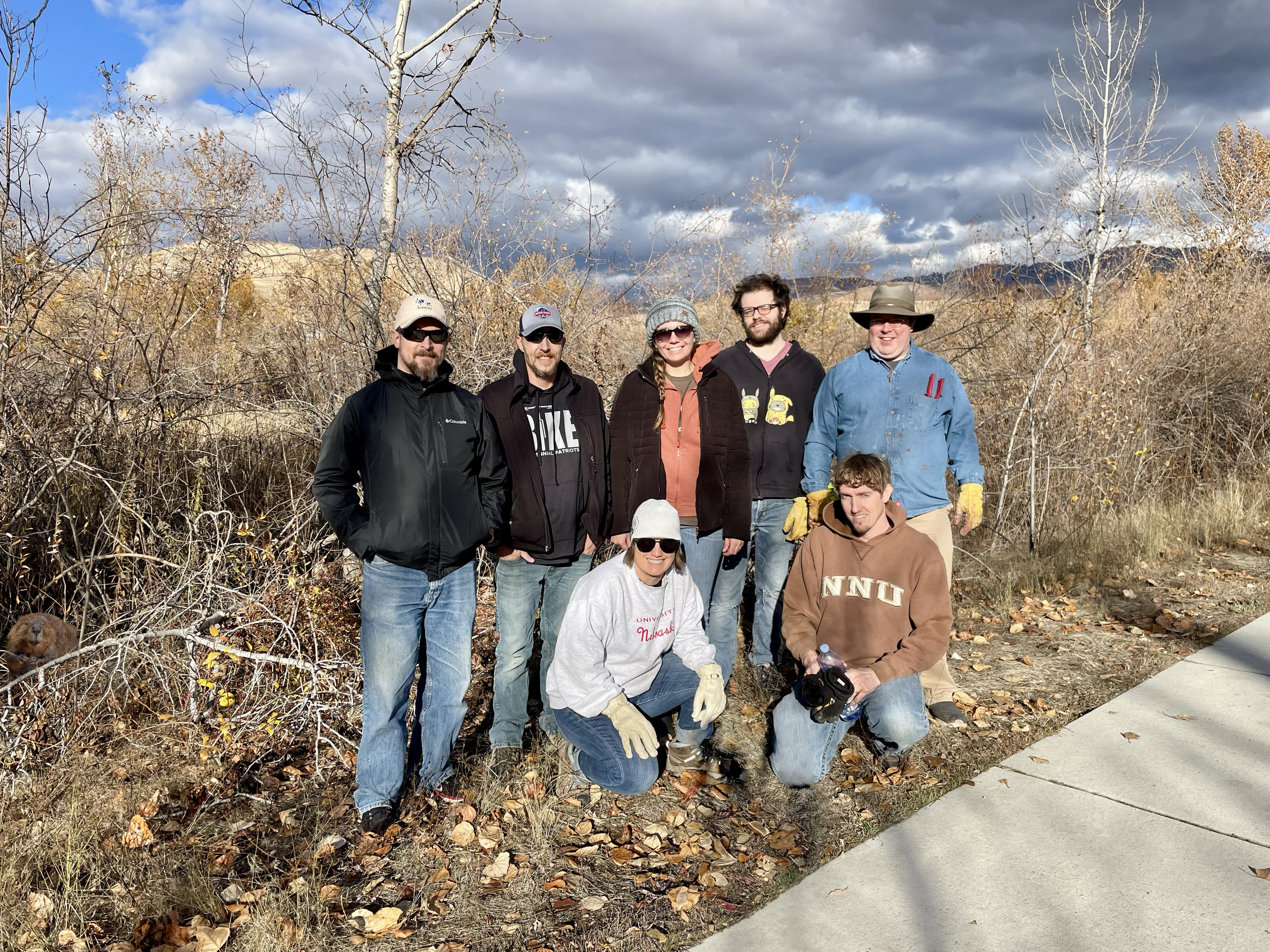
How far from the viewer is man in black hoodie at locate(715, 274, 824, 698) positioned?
4695 millimetres

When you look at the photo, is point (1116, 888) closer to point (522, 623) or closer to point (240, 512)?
point (522, 623)

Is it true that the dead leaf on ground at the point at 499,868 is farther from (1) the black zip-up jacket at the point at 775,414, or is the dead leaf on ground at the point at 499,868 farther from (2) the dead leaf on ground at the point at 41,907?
(1) the black zip-up jacket at the point at 775,414

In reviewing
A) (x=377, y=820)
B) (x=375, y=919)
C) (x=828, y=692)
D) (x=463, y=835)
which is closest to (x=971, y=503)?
(x=828, y=692)

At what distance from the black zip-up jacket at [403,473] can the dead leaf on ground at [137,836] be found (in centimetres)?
159

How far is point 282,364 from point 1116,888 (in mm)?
6128

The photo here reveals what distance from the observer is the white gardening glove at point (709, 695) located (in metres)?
3.85

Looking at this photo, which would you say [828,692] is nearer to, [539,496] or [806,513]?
[806,513]

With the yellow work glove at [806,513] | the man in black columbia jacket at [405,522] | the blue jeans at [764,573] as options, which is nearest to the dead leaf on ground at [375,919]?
the man in black columbia jacket at [405,522]

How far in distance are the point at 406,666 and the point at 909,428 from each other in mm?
2829

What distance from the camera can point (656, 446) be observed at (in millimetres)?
4289

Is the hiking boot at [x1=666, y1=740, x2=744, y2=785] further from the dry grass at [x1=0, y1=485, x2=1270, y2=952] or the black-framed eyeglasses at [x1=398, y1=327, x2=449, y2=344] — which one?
the black-framed eyeglasses at [x1=398, y1=327, x2=449, y2=344]

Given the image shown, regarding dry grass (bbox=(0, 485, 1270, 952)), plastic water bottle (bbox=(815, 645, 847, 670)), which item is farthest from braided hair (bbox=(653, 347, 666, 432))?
dry grass (bbox=(0, 485, 1270, 952))

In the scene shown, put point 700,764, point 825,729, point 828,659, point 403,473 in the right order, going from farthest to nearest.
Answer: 1. point 700,764
2. point 825,729
3. point 828,659
4. point 403,473

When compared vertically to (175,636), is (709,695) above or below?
below
